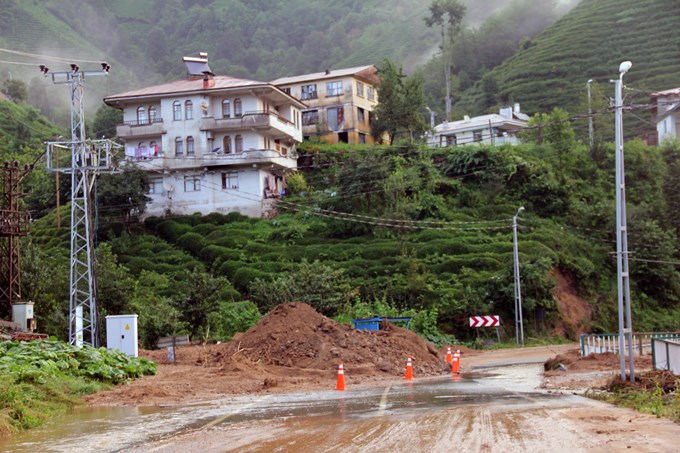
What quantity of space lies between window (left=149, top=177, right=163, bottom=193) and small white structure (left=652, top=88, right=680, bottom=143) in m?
46.5

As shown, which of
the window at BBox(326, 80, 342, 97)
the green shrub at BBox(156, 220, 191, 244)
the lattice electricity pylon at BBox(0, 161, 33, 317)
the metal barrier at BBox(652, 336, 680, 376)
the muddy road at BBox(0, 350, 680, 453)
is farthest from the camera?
the window at BBox(326, 80, 342, 97)

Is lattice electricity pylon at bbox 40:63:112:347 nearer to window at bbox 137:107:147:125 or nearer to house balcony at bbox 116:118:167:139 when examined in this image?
house balcony at bbox 116:118:167:139

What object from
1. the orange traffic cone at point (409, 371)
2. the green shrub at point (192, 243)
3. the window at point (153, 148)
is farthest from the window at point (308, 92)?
the orange traffic cone at point (409, 371)

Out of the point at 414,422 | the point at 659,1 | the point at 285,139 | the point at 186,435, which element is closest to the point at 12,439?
the point at 186,435

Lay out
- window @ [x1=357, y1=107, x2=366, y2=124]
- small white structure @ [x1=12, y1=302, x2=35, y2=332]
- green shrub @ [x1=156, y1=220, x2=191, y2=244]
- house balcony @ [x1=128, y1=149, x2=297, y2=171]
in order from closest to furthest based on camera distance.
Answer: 1. small white structure @ [x1=12, y1=302, x2=35, y2=332]
2. green shrub @ [x1=156, y1=220, x2=191, y2=244]
3. house balcony @ [x1=128, y1=149, x2=297, y2=171]
4. window @ [x1=357, y1=107, x2=366, y2=124]

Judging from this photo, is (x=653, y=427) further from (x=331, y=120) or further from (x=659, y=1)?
(x=659, y=1)

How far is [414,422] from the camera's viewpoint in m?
14.8

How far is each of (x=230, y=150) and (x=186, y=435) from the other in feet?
→ 195

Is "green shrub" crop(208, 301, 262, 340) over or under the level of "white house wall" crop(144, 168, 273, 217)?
under

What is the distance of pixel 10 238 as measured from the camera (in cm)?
4244

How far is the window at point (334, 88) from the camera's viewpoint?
8719cm

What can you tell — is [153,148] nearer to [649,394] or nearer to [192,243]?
[192,243]

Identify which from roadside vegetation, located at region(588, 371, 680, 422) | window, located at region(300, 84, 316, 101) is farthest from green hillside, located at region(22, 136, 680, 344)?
roadside vegetation, located at region(588, 371, 680, 422)

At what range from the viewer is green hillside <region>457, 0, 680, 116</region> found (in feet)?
359
